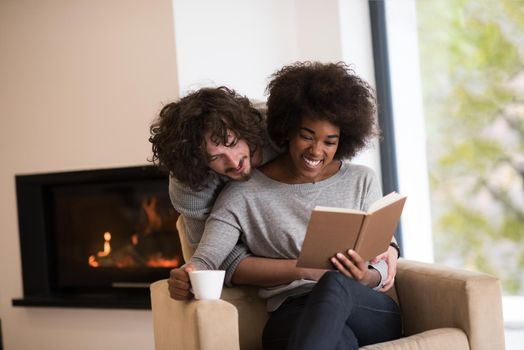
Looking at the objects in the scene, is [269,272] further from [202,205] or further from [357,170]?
[357,170]

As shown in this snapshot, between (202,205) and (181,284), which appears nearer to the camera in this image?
(181,284)

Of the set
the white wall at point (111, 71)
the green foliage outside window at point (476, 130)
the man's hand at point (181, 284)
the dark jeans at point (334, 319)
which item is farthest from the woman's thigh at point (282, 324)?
the green foliage outside window at point (476, 130)

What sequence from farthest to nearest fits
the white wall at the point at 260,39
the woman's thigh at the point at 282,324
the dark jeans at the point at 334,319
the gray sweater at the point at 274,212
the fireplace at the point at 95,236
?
the fireplace at the point at 95,236
the white wall at the point at 260,39
the gray sweater at the point at 274,212
the woman's thigh at the point at 282,324
the dark jeans at the point at 334,319

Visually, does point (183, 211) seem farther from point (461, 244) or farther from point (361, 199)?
point (461, 244)

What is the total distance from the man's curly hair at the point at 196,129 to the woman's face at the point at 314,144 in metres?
0.13

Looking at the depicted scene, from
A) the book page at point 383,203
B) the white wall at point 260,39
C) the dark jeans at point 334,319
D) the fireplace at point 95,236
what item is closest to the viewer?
the dark jeans at point 334,319

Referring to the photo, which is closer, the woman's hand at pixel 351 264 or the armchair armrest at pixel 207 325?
the armchair armrest at pixel 207 325

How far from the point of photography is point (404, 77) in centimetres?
396

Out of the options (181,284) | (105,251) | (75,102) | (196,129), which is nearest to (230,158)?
(196,129)

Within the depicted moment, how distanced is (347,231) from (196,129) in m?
0.51

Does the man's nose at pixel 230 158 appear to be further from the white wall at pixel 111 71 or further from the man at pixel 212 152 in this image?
the white wall at pixel 111 71

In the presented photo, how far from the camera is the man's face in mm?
2197

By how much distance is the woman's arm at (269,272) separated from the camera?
2221 mm

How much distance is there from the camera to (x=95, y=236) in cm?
406
